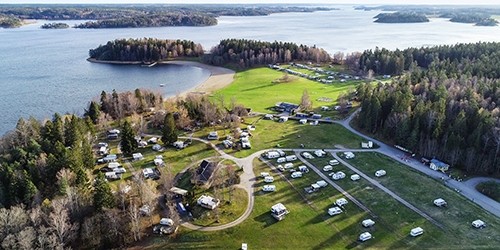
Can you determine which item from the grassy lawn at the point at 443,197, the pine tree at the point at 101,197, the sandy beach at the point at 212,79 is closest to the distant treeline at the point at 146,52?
the sandy beach at the point at 212,79

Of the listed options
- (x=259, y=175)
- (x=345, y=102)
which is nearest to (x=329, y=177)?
(x=259, y=175)

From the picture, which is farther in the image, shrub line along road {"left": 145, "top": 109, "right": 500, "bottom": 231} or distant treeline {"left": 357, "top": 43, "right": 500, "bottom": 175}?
distant treeline {"left": 357, "top": 43, "right": 500, "bottom": 175}

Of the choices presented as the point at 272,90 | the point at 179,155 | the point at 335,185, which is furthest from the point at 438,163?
the point at 272,90

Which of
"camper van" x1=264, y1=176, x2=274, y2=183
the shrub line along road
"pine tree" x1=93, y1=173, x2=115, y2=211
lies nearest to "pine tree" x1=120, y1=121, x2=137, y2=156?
the shrub line along road

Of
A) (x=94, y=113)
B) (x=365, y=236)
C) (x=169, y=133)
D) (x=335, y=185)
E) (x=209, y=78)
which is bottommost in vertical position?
(x=365, y=236)

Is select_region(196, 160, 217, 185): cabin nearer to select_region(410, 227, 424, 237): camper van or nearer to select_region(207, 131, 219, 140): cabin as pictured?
select_region(207, 131, 219, 140): cabin

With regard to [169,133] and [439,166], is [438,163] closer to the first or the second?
[439,166]
